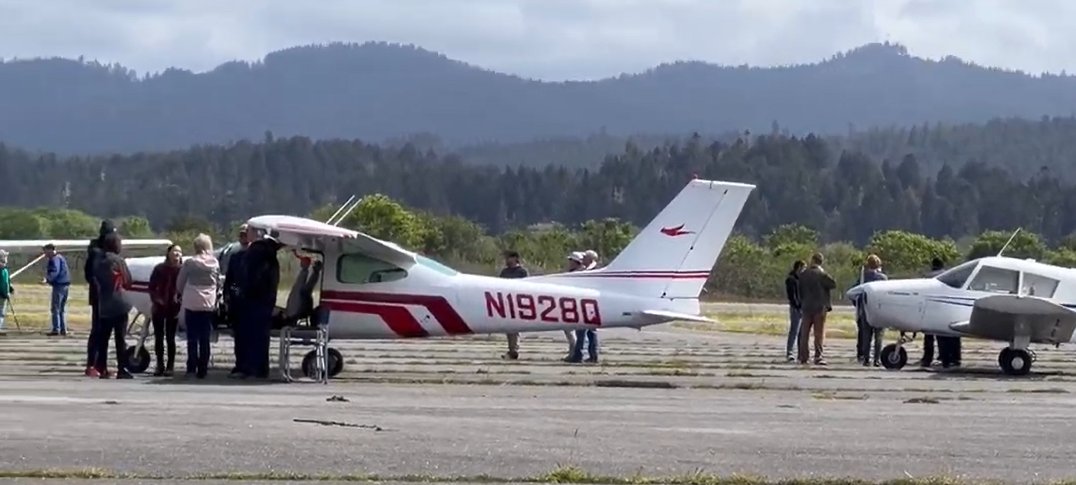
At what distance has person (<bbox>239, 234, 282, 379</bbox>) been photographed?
16312mm

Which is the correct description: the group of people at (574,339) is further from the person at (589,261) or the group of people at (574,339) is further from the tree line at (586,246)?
the tree line at (586,246)

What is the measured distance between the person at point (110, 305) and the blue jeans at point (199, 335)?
0.66 m

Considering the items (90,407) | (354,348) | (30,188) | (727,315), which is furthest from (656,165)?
(90,407)

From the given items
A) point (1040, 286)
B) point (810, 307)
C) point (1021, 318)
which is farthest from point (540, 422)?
point (1040, 286)

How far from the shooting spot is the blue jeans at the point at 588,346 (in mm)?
20266

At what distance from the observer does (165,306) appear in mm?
16672

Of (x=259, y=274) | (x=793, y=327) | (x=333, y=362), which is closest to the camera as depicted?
(x=259, y=274)

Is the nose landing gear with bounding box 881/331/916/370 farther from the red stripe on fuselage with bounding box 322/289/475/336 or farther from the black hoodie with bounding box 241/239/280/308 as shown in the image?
the black hoodie with bounding box 241/239/280/308

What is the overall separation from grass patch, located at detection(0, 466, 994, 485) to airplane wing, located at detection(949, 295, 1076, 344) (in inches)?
443

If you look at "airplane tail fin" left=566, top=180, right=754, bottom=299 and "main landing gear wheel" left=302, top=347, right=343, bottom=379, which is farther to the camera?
"airplane tail fin" left=566, top=180, right=754, bottom=299

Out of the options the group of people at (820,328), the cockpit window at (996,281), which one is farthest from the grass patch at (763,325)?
the cockpit window at (996,281)

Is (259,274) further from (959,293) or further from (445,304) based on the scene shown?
(959,293)

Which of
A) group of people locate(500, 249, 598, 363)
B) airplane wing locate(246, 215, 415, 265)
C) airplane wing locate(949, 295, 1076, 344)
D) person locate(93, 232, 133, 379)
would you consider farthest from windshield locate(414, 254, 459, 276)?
airplane wing locate(949, 295, 1076, 344)

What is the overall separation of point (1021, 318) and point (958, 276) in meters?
1.20
